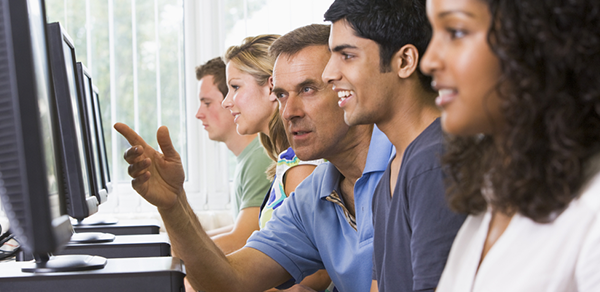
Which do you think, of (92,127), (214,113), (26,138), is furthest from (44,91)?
(214,113)

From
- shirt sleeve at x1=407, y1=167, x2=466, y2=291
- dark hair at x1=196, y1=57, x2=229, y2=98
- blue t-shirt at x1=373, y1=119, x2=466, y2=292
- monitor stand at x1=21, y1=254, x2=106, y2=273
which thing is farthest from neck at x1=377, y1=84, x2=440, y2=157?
dark hair at x1=196, y1=57, x2=229, y2=98

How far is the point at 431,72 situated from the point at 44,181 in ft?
1.50

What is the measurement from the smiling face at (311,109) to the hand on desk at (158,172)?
42cm

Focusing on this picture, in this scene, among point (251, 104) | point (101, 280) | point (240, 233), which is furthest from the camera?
point (251, 104)

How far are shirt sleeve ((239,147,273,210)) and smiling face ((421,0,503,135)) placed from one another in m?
1.56

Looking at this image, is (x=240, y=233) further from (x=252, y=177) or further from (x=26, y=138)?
(x=26, y=138)

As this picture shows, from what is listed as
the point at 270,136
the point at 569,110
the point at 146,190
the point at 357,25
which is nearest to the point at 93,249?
the point at 146,190

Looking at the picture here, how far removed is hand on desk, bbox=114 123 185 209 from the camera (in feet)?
3.42

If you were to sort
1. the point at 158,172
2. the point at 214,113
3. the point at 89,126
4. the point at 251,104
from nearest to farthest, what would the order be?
the point at 158,172
the point at 89,126
the point at 251,104
the point at 214,113

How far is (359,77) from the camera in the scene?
3.64 ft

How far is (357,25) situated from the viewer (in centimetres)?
111

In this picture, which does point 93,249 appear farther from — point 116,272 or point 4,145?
point 4,145

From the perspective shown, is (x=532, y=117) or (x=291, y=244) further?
(x=291, y=244)

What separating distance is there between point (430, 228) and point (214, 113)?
6.23 feet
